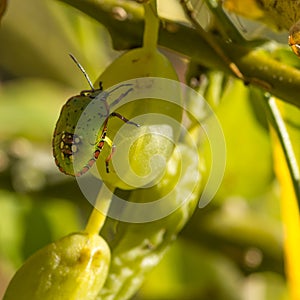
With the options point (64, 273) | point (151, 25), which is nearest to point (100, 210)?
point (64, 273)

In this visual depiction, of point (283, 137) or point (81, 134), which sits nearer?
point (81, 134)

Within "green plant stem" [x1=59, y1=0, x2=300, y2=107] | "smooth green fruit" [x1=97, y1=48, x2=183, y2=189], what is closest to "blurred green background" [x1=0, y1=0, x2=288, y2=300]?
"green plant stem" [x1=59, y1=0, x2=300, y2=107]

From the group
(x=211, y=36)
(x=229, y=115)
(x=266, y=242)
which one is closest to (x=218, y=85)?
(x=211, y=36)

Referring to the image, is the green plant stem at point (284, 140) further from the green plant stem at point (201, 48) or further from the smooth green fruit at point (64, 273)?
the smooth green fruit at point (64, 273)

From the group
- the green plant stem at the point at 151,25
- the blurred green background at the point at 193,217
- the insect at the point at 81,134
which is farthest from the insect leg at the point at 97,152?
the blurred green background at the point at 193,217

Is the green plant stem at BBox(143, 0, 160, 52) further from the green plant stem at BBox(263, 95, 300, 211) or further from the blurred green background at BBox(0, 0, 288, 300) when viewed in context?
the blurred green background at BBox(0, 0, 288, 300)

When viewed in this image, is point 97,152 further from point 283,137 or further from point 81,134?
point 283,137
